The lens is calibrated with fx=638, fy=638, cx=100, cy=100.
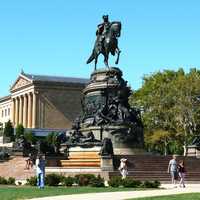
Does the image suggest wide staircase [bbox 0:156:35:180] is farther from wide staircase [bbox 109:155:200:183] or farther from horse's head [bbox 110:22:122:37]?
horse's head [bbox 110:22:122:37]

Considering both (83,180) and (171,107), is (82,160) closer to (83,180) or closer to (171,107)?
(83,180)

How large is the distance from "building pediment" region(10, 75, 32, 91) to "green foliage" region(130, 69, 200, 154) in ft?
257

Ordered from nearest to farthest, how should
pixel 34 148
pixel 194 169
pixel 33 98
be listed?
1. pixel 194 169
2. pixel 34 148
3. pixel 33 98

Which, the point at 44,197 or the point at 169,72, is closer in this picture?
the point at 44,197

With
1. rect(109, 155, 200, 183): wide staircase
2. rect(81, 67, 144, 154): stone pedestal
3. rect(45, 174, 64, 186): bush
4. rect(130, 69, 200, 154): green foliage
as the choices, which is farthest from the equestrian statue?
rect(130, 69, 200, 154): green foliage

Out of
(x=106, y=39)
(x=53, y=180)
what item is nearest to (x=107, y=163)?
(x=53, y=180)

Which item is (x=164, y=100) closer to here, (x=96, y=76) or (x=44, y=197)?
(x=96, y=76)

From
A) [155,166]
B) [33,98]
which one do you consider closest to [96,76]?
[155,166]

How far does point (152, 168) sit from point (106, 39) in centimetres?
1295

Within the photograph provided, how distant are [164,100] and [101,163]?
38.5m

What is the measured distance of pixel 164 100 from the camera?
8144cm

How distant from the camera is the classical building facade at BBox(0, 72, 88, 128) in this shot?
161250 millimetres

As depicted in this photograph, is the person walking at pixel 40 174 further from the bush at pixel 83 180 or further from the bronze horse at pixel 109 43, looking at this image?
the bronze horse at pixel 109 43

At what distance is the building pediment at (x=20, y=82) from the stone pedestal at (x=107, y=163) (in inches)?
4696
